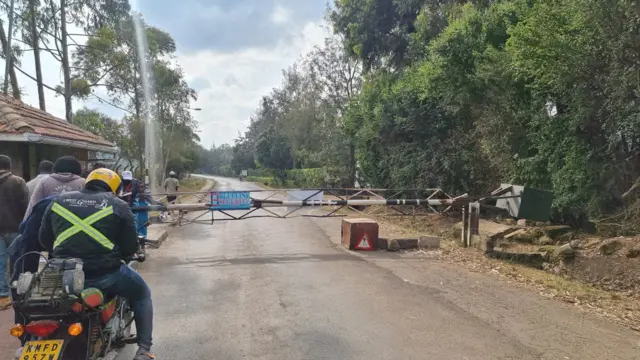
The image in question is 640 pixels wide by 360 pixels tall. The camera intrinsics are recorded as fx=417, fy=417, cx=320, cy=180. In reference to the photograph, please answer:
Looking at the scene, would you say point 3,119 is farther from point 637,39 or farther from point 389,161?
point 389,161

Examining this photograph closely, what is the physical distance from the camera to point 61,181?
518cm

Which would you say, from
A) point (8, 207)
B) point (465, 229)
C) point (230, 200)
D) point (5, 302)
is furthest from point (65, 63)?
point (465, 229)

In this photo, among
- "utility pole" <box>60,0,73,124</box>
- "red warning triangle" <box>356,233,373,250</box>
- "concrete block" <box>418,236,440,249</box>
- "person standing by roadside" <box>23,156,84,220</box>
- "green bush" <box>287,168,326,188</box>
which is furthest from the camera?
"green bush" <box>287,168,326,188</box>

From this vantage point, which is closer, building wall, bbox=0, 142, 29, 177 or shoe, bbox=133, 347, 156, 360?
shoe, bbox=133, 347, 156, 360

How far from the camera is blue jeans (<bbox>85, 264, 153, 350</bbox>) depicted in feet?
11.3

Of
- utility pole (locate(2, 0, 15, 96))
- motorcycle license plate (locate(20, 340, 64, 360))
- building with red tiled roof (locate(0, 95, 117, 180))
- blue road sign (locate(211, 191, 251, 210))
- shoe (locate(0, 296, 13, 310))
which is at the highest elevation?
utility pole (locate(2, 0, 15, 96))

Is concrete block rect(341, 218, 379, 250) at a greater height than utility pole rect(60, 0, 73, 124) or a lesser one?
lesser

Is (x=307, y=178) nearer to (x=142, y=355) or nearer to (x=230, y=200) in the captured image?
(x=230, y=200)

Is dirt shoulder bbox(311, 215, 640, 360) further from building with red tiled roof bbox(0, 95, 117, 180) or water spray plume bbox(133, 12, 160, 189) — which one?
water spray plume bbox(133, 12, 160, 189)

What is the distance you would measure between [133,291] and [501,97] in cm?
1210

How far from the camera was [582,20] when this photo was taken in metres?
8.96

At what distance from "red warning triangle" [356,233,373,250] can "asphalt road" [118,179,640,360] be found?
988 mm

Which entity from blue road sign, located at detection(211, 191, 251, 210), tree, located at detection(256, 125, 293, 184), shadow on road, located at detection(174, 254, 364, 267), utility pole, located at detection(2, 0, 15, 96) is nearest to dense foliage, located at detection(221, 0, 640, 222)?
shadow on road, located at detection(174, 254, 364, 267)

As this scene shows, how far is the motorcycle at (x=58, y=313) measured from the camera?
118 inches
